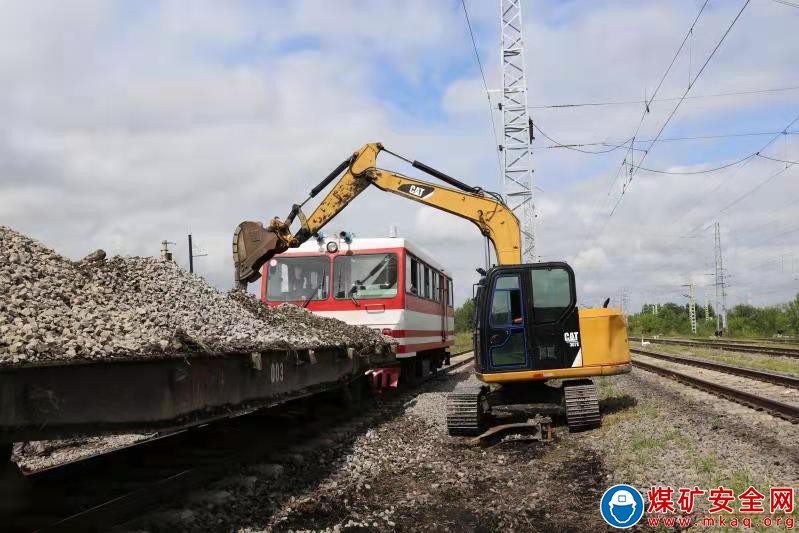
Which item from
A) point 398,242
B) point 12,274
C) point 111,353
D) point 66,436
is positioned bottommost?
point 66,436

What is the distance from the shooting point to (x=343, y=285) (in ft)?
42.8

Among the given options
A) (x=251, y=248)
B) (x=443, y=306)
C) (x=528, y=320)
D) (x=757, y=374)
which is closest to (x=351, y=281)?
(x=251, y=248)

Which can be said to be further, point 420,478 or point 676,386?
point 676,386

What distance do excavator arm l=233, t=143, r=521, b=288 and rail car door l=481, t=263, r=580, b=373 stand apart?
8.42ft

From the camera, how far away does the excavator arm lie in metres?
12.3

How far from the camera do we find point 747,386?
46.6ft

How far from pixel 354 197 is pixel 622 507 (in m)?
9.93

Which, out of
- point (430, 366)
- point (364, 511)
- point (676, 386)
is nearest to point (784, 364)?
point (676, 386)

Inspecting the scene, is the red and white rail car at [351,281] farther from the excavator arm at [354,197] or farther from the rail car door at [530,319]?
the rail car door at [530,319]

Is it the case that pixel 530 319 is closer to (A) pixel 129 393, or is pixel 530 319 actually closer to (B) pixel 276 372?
(B) pixel 276 372

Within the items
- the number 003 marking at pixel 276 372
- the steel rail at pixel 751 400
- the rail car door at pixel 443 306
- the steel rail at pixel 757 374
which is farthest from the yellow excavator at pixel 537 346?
the rail car door at pixel 443 306

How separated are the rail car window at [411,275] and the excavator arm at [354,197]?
1229 mm

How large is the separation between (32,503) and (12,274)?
165cm

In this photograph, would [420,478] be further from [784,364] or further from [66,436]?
[784,364]
